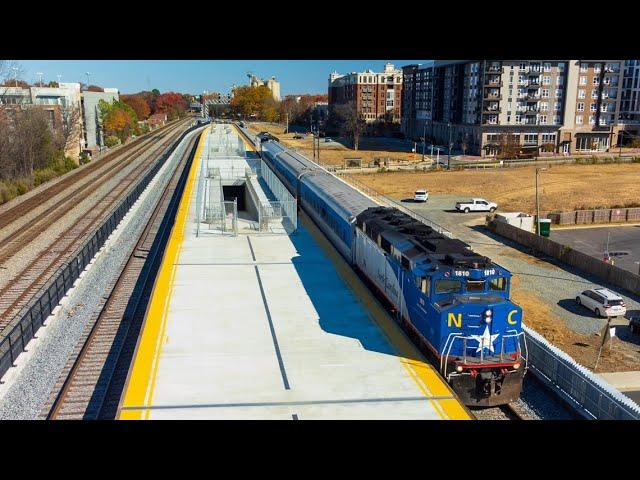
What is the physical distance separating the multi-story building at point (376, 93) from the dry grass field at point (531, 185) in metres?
73.1

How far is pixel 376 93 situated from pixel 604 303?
133 m

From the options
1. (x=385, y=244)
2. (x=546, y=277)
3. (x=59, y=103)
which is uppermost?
(x=59, y=103)

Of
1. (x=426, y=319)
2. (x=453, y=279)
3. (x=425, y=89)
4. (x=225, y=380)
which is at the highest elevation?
(x=425, y=89)

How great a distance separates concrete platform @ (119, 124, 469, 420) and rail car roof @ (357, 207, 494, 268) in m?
2.52

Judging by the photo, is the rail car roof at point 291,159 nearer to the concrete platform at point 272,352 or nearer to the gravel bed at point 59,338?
the gravel bed at point 59,338

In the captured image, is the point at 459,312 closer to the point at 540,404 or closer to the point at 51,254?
the point at 540,404

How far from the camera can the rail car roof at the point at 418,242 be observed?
53.5ft

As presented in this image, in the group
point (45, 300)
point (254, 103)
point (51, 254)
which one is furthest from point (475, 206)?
point (254, 103)

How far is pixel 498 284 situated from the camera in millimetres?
15977
